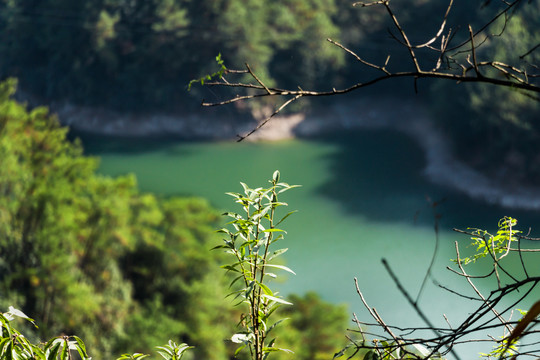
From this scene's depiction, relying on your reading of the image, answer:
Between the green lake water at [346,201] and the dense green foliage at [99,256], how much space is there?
7.53 feet

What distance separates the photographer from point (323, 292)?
9.24 meters

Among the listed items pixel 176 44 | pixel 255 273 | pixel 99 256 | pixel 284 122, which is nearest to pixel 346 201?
pixel 284 122

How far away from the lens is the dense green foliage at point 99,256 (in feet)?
22.7

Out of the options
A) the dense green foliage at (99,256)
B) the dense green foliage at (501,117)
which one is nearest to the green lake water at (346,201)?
the dense green foliage at (501,117)

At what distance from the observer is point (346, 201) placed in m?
12.9

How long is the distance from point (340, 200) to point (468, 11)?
5.57 meters

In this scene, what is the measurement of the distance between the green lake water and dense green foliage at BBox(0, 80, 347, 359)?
230 centimetres

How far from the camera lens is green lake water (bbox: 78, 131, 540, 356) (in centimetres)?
943

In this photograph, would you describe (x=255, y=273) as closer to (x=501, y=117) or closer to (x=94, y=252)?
(x=94, y=252)

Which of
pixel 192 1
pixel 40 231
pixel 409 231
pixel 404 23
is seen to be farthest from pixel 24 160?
pixel 404 23

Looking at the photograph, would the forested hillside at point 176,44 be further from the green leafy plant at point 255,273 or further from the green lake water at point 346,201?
the green leafy plant at point 255,273

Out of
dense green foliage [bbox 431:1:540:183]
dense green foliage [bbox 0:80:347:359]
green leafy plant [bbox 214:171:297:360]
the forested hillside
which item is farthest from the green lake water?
green leafy plant [bbox 214:171:297:360]

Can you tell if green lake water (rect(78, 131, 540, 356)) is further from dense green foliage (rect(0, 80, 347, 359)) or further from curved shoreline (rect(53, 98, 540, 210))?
dense green foliage (rect(0, 80, 347, 359))

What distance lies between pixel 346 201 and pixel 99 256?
625 cm
